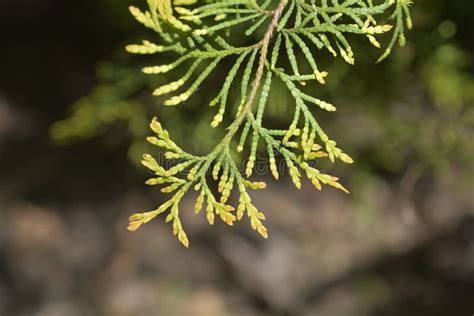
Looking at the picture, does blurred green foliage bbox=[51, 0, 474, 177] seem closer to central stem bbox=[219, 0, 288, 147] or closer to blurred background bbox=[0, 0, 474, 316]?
blurred background bbox=[0, 0, 474, 316]

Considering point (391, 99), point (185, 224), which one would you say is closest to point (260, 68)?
point (391, 99)

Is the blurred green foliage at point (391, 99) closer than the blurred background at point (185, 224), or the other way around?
the blurred green foliage at point (391, 99)

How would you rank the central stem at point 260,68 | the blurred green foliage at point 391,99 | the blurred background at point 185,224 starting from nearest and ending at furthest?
the central stem at point 260,68 → the blurred green foliage at point 391,99 → the blurred background at point 185,224

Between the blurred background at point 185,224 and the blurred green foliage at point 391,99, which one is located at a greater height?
the blurred green foliage at point 391,99

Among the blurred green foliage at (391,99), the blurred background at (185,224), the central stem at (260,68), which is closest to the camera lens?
the central stem at (260,68)

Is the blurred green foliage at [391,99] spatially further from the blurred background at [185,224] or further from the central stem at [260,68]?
the central stem at [260,68]

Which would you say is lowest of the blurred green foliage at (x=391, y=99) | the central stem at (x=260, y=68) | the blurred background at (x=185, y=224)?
the blurred background at (x=185, y=224)

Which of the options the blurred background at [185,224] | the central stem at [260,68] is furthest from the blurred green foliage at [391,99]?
the central stem at [260,68]

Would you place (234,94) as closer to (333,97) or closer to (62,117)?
(333,97)

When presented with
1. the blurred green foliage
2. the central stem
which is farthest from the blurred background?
the central stem
